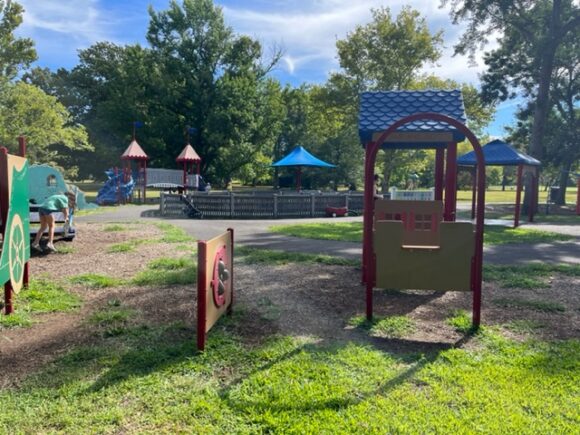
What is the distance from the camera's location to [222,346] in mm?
4121

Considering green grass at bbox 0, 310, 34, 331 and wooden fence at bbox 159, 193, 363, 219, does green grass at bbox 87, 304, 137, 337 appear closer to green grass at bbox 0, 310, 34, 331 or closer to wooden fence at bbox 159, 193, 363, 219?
green grass at bbox 0, 310, 34, 331

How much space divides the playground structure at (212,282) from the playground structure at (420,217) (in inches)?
61.9

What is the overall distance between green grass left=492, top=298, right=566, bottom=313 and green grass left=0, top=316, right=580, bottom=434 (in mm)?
1293

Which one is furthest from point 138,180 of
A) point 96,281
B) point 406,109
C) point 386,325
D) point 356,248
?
point 386,325

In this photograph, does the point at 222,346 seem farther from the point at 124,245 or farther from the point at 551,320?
the point at 124,245

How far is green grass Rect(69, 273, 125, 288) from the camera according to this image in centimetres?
641

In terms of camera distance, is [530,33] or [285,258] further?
[530,33]

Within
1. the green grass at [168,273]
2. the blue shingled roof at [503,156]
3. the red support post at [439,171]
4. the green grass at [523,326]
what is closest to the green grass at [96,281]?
the green grass at [168,273]

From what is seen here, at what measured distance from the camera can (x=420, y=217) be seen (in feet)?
23.6

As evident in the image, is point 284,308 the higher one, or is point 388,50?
point 388,50

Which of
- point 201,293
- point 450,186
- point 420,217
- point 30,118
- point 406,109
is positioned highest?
point 30,118

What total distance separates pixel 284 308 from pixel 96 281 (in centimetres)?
299

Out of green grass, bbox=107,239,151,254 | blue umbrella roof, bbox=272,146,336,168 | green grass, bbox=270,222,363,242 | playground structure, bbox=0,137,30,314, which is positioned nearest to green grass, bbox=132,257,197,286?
green grass, bbox=107,239,151,254

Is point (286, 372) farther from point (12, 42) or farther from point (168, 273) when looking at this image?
point (12, 42)
